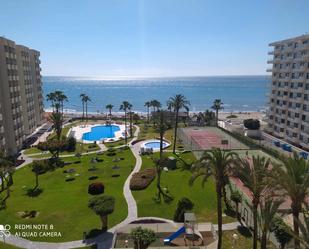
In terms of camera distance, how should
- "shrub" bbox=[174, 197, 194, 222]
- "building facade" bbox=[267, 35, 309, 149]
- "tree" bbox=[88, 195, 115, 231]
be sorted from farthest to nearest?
"building facade" bbox=[267, 35, 309, 149] → "shrub" bbox=[174, 197, 194, 222] → "tree" bbox=[88, 195, 115, 231]

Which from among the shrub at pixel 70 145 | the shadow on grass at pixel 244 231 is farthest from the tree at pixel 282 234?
the shrub at pixel 70 145

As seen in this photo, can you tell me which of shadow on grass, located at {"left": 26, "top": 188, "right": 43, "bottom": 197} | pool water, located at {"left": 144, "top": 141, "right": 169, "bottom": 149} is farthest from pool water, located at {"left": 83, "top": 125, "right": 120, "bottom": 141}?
shadow on grass, located at {"left": 26, "top": 188, "right": 43, "bottom": 197}

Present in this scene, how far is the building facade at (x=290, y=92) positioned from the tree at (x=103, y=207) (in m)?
53.0

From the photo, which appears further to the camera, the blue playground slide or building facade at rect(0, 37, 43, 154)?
building facade at rect(0, 37, 43, 154)

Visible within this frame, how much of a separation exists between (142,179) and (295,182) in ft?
90.4

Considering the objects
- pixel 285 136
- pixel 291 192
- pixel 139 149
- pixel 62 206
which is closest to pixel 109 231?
pixel 62 206

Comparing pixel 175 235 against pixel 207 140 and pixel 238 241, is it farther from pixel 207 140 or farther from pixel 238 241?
pixel 207 140

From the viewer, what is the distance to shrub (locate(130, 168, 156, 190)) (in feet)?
141

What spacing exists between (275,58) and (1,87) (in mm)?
71732

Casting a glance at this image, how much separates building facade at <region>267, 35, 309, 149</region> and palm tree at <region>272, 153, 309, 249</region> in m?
50.0

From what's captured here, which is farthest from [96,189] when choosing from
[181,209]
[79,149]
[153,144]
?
[153,144]

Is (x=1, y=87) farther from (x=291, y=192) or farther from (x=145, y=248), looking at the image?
(x=291, y=192)

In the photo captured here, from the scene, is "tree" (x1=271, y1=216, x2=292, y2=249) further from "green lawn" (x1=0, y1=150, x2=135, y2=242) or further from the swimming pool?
the swimming pool

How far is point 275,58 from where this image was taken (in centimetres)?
8125
